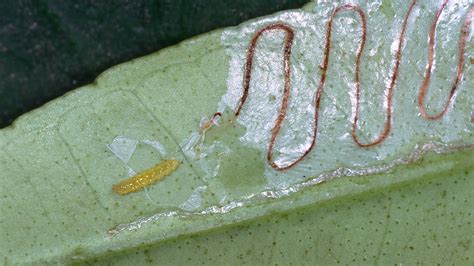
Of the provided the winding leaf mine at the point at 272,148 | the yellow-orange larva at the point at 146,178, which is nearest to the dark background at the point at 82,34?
the winding leaf mine at the point at 272,148

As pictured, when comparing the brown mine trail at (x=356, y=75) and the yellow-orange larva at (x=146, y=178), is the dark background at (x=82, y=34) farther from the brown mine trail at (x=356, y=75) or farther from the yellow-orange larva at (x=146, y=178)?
the yellow-orange larva at (x=146, y=178)

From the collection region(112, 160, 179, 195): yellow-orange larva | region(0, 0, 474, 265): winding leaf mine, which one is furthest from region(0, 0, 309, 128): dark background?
region(112, 160, 179, 195): yellow-orange larva

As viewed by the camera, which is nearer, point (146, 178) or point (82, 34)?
point (146, 178)

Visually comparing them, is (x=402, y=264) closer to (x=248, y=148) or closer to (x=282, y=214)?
(x=282, y=214)

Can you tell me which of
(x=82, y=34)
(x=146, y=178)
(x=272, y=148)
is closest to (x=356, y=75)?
(x=272, y=148)

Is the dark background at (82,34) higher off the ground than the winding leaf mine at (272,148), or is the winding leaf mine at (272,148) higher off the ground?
the dark background at (82,34)

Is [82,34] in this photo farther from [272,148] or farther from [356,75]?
[356,75]

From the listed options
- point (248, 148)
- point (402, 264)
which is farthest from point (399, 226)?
point (248, 148)
